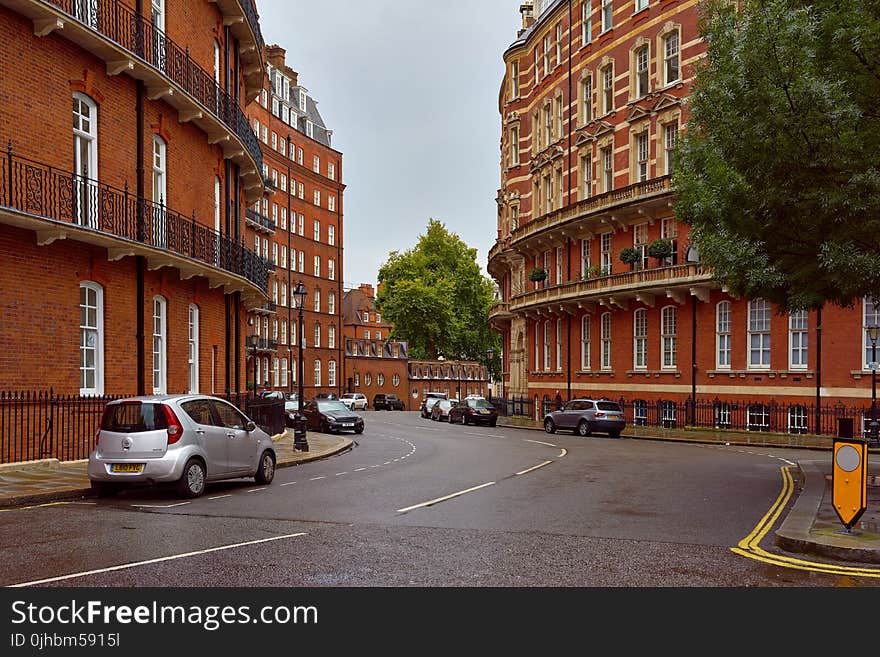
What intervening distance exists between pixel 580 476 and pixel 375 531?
7515 millimetres

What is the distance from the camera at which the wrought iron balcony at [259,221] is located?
184 feet

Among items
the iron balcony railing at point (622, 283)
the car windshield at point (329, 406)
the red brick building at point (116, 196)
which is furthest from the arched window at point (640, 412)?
the red brick building at point (116, 196)

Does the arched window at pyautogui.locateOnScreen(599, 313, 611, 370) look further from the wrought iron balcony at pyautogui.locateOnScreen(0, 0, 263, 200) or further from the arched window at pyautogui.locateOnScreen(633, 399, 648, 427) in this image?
the wrought iron balcony at pyautogui.locateOnScreen(0, 0, 263, 200)

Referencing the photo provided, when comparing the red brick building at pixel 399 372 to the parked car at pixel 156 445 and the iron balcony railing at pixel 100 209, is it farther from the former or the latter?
the parked car at pixel 156 445

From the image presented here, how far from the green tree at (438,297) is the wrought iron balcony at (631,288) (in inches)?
1414

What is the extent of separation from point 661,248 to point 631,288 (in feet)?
6.84

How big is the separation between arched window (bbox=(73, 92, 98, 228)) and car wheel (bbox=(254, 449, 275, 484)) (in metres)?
5.87

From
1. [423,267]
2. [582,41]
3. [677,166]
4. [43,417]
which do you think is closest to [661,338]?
[582,41]

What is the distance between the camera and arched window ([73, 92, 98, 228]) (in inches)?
645

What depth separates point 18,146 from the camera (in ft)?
49.5

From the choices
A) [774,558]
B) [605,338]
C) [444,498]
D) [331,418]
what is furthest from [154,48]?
[605,338]

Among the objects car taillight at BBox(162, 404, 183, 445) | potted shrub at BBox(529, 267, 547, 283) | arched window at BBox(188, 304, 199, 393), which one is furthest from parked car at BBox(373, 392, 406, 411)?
car taillight at BBox(162, 404, 183, 445)

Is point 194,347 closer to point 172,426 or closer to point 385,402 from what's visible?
point 172,426

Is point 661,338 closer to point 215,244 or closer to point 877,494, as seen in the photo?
point 215,244
